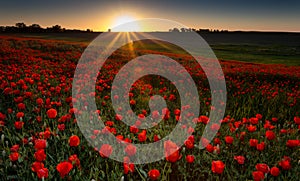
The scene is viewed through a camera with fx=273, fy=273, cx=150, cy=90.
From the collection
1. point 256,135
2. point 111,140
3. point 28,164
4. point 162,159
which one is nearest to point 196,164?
point 162,159

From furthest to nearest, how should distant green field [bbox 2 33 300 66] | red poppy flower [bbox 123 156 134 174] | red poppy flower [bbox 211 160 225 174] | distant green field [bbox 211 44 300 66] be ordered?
1. distant green field [bbox 2 33 300 66]
2. distant green field [bbox 211 44 300 66]
3. red poppy flower [bbox 123 156 134 174]
4. red poppy flower [bbox 211 160 225 174]

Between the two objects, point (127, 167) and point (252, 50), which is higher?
point (252, 50)

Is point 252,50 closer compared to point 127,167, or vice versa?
point 127,167

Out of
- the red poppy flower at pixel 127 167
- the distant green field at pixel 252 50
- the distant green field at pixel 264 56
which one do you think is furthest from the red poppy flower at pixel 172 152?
the distant green field at pixel 264 56

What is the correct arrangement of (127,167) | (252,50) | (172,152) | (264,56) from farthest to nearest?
(252,50)
(264,56)
(172,152)
(127,167)

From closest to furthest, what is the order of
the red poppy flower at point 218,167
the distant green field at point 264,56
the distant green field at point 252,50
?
1. the red poppy flower at point 218,167
2. the distant green field at point 264,56
3. the distant green field at point 252,50

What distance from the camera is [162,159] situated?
142 inches

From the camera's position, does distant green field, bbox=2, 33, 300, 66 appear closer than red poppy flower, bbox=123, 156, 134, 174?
No

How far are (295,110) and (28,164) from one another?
6846 mm

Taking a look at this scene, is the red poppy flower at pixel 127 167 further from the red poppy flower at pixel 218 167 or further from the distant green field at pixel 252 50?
the distant green field at pixel 252 50

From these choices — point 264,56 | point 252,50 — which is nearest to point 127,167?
point 264,56

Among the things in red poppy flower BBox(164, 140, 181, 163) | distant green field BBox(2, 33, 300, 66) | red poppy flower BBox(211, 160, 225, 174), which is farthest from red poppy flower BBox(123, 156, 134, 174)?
distant green field BBox(2, 33, 300, 66)

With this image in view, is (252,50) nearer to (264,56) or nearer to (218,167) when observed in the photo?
(264,56)

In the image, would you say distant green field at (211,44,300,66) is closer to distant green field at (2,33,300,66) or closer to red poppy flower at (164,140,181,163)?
distant green field at (2,33,300,66)
